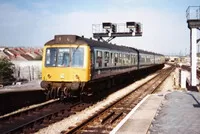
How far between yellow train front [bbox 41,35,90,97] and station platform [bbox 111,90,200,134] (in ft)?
9.93

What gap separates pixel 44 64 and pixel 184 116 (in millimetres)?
7089

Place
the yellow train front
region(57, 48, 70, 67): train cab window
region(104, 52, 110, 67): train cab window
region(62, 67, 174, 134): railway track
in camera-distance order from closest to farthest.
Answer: region(62, 67, 174, 134): railway track < the yellow train front < region(57, 48, 70, 67): train cab window < region(104, 52, 110, 67): train cab window

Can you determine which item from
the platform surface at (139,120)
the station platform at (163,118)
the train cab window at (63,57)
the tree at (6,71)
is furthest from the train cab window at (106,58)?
the tree at (6,71)

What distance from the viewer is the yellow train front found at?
14.7 metres

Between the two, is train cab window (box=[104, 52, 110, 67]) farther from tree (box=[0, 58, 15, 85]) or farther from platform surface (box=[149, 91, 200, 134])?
tree (box=[0, 58, 15, 85])

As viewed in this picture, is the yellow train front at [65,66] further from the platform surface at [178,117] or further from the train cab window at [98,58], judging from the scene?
the platform surface at [178,117]

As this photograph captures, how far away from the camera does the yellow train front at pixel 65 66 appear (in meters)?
14.7

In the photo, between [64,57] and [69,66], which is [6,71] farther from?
[69,66]

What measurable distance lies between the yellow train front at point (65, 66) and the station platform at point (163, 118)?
303cm

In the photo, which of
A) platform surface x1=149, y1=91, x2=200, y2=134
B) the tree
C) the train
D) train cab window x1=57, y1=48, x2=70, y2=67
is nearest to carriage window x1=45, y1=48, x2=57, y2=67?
the train

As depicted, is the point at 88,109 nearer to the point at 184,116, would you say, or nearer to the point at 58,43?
the point at 58,43

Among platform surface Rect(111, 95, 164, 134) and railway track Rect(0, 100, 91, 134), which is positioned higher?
platform surface Rect(111, 95, 164, 134)

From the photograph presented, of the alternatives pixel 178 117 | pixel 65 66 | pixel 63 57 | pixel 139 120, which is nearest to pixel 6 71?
pixel 63 57

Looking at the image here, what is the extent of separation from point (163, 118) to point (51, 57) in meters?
6.53
